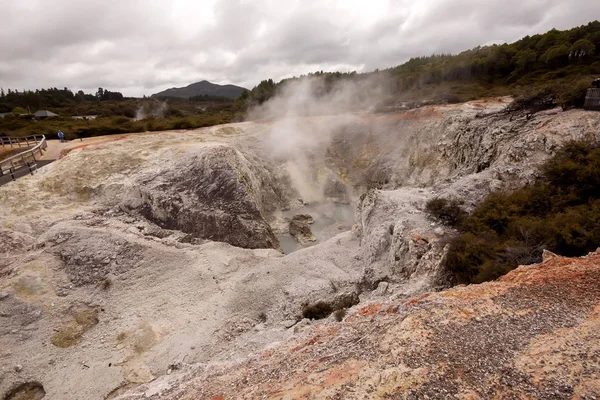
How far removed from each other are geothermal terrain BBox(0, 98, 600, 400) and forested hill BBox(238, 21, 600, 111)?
9.94 meters

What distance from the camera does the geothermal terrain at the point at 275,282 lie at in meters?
5.60

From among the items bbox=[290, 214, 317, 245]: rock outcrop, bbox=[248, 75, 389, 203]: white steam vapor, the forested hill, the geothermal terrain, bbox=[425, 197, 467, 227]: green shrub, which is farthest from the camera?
the forested hill

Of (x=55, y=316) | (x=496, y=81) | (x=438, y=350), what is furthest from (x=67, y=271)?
(x=496, y=81)

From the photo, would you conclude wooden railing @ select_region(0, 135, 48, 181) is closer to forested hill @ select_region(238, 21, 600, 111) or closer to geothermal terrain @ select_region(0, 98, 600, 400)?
geothermal terrain @ select_region(0, 98, 600, 400)

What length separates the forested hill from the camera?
32.4m

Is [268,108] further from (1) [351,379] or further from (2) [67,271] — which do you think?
(1) [351,379]

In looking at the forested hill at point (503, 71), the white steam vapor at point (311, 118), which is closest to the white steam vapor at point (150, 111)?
the forested hill at point (503, 71)

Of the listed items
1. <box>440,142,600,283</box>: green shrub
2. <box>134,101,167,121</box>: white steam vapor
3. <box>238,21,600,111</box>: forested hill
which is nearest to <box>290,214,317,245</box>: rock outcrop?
<box>440,142,600,283</box>: green shrub

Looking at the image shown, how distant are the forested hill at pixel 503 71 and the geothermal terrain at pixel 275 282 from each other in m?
9.94

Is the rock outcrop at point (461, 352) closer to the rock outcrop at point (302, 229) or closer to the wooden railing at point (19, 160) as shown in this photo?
the rock outcrop at point (302, 229)

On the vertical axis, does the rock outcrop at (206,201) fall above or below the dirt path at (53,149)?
below

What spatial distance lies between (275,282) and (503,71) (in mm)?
43611

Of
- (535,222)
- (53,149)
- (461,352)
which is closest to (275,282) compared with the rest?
(461,352)

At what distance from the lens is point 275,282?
1440 centimetres
